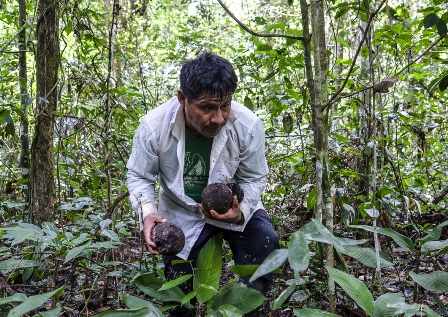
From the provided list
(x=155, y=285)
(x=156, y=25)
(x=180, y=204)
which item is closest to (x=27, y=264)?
(x=155, y=285)

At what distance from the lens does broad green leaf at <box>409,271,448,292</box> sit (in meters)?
1.87

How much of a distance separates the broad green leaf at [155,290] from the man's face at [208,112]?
0.89m

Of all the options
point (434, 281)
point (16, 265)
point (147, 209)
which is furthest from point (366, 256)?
point (16, 265)

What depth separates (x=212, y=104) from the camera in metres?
2.61

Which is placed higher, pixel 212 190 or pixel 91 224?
pixel 212 190

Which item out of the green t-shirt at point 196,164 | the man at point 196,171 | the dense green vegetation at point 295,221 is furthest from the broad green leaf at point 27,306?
the green t-shirt at point 196,164

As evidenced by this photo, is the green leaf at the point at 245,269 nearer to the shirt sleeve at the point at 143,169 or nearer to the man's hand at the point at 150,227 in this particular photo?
the man's hand at the point at 150,227

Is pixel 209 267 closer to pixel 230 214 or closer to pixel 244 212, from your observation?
pixel 230 214

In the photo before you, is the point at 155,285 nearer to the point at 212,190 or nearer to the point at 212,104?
the point at 212,190

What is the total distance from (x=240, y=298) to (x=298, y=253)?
83cm

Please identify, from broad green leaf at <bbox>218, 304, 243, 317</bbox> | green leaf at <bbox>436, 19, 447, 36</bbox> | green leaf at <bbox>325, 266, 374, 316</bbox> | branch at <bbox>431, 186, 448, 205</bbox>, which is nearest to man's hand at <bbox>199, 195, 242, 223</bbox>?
broad green leaf at <bbox>218, 304, 243, 317</bbox>

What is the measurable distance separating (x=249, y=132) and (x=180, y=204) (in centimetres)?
66

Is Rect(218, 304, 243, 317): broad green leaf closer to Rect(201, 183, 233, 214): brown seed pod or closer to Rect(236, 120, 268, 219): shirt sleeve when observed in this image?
Rect(201, 183, 233, 214): brown seed pod

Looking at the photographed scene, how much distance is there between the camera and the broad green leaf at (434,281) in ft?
6.14
